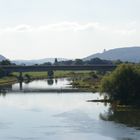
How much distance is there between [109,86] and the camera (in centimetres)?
7488

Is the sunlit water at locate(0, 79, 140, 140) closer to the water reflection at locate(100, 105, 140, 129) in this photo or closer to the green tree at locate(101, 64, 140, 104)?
the water reflection at locate(100, 105, 140, 129)

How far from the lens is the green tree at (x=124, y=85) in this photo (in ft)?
242

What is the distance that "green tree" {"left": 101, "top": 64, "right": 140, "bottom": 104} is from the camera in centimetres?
7381

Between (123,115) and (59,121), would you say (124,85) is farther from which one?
(59,121)

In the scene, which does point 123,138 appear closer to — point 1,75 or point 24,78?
point 1,75

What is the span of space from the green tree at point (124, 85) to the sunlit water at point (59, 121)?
7.54ft

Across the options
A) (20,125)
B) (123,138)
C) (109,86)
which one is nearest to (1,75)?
(109,86)

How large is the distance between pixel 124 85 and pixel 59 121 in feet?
53.9

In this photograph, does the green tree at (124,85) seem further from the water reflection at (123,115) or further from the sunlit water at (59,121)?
the sunlit water at (59,121)

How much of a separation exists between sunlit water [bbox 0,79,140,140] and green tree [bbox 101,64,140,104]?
2.30 m

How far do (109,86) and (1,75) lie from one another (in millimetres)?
76460

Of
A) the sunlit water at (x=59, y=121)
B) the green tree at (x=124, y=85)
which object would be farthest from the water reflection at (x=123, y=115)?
the green tree at (x=124, y=85)

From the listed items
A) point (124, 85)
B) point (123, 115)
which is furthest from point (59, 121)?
point (124, 85)

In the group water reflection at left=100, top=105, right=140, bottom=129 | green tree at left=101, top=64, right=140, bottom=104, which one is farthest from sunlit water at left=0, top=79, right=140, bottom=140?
green tree at left=101, top=64, right=140, bottom=104
